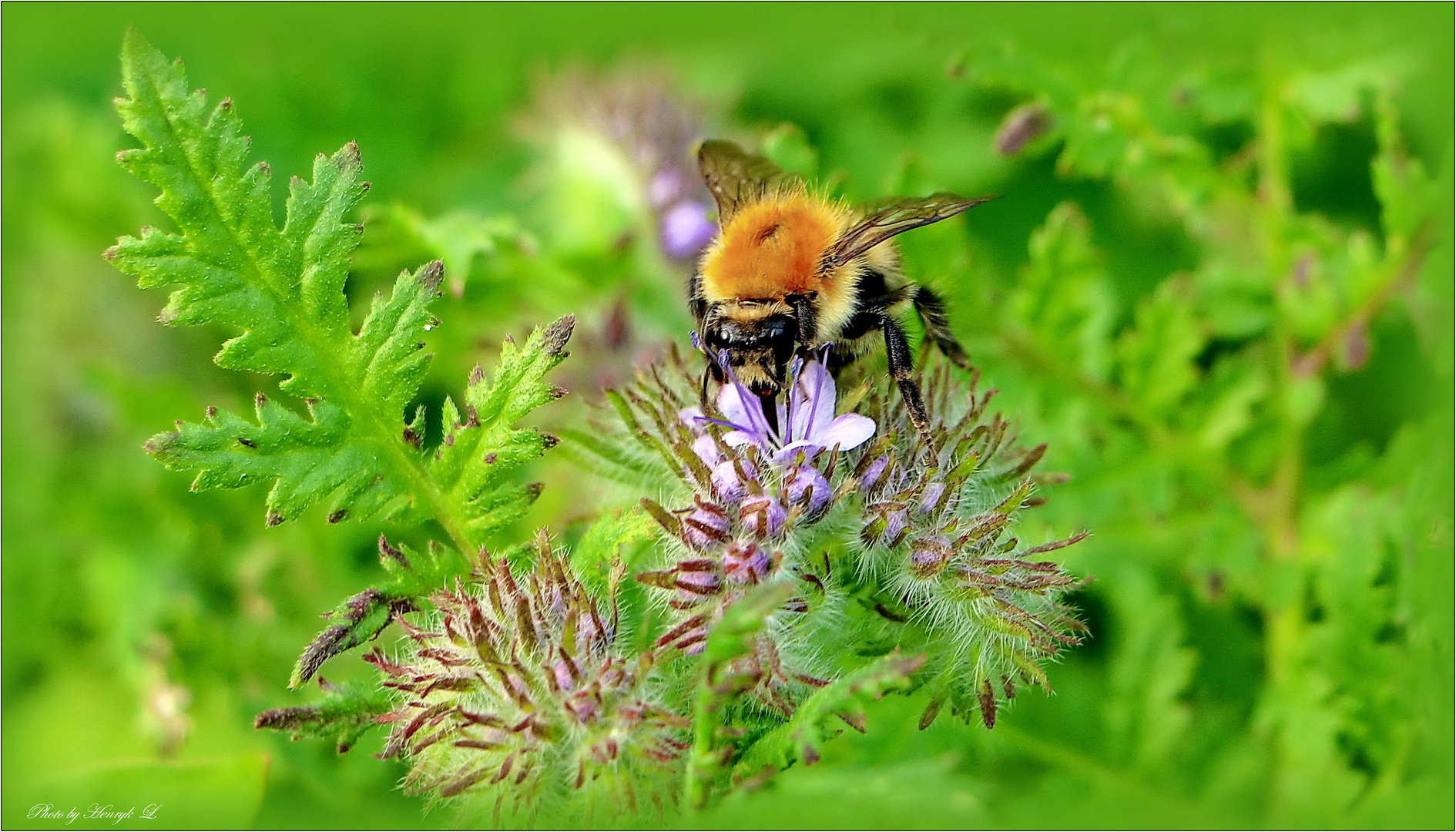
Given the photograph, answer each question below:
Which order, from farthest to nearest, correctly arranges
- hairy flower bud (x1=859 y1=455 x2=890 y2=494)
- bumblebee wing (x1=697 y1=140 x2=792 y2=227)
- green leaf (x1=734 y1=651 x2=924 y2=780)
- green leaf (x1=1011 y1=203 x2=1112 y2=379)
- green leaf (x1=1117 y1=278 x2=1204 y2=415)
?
green leaf (x1=1117 y1=278 x2=1204 y2=415) → green leaf (x1=1011 y1=203 x2=1112 y2=379) → bumblebee wing (x1=697 y1=140 x2=792 y2=227) → hairy flower bud (x1=859 y1=455 x2=890 y2=494) → green leaf (x1=734 y1=651 x2=924 y2=780)

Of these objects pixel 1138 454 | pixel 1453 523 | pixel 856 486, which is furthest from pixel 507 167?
pixel 1453 523

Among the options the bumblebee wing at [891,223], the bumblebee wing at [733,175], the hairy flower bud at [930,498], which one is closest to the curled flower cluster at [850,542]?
the hairy flower bud at [930,498]

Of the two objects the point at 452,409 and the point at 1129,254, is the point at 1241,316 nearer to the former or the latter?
the point at 1129,254

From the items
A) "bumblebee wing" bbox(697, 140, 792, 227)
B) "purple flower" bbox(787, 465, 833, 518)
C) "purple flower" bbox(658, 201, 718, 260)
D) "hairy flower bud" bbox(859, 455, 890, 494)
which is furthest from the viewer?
"purple flower" bbox(658, 201, 718, 260)

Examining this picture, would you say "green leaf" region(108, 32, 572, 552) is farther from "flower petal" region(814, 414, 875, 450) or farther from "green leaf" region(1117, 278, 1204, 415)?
"green leaf" region(1117, 278, 1204, 415)

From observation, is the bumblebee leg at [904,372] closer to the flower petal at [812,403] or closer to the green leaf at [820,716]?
the flower petal at [812,403]

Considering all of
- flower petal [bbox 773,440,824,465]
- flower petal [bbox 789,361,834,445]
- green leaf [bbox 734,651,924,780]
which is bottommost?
green leaf [bbox 734,651,924,780]

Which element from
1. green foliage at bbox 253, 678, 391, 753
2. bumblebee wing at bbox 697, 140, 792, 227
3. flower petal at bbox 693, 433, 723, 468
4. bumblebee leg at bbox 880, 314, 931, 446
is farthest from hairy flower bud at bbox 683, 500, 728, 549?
bumblebee wing at bbox 697, 140, 792, 227
